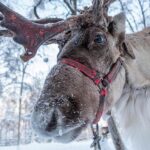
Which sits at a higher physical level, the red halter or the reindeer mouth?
the red halter

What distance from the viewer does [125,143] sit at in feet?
11.9

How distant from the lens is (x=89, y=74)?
2664 millimetres

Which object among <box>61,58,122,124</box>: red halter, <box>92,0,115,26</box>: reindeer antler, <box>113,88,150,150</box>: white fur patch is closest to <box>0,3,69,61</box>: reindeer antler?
<box>61,58,122,124</box>: red halter

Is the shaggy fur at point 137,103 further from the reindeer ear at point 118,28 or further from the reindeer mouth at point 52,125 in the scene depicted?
the reindeer mouth at point 52,125

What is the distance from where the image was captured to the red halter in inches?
104

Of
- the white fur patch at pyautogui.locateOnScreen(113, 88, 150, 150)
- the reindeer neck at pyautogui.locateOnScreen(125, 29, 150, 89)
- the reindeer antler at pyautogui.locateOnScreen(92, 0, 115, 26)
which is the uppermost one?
the reindeer antler at pyautogui.locateOnScreen(92, 0, 115, 26)

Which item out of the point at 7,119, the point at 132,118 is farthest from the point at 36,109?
the point at 7,119

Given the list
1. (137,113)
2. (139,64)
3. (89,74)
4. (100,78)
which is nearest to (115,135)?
(137,113)

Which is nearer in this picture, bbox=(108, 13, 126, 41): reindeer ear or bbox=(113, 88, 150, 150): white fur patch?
bbox=(108, 13, 126, 41): reindeer ear

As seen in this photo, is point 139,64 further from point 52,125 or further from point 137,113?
point 52,125

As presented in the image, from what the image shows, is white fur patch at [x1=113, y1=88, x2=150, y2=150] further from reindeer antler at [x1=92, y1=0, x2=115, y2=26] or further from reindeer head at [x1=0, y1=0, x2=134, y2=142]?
reindeer antler at [x1=92, y1=0, x2=115, y2=26]

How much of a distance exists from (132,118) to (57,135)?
1.19 m

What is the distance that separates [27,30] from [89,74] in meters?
0.58

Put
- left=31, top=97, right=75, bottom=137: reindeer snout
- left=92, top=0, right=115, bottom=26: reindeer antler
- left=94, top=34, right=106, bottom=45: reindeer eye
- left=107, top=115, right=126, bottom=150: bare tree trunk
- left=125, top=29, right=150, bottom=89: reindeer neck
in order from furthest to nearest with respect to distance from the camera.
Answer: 1. left=107, top=115, right=126, bottom=150: bare tree trunk
2. left=125, top=29, right=150, bottom=89: reindeer neck
3. left=92, top=0, right=115, bottom=26: reindeer antler
4. left=94, top=34, right=106, bottom=45: reindeer eye
5. left=31, top=97, right=75, bottom=137: reindeer snout
